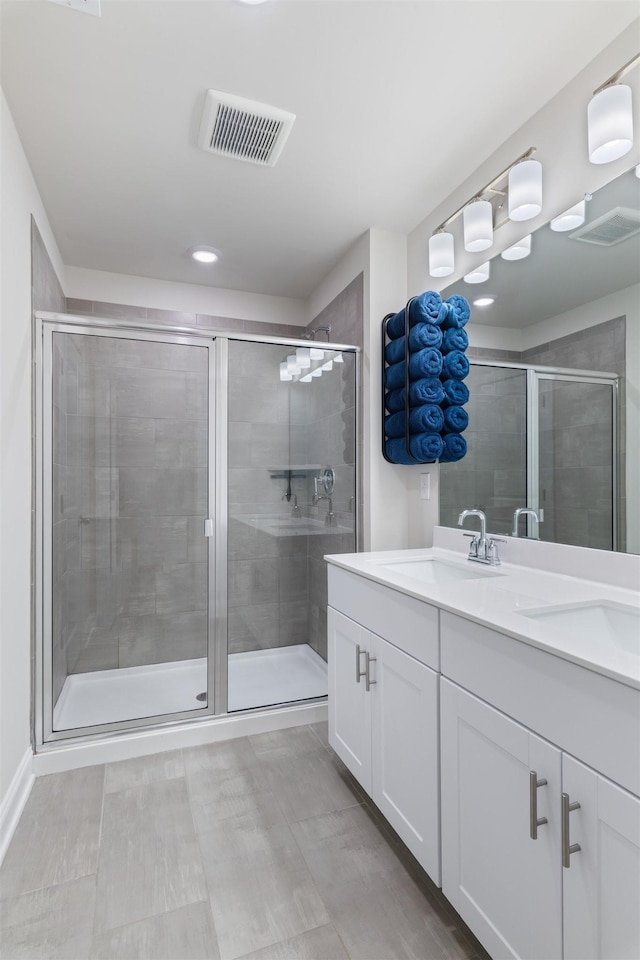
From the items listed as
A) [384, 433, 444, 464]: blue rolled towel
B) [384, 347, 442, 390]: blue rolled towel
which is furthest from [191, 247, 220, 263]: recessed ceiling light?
[384, 433, 444, 464]: blue rolled towel

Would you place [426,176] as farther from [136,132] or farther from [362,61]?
[136,132]

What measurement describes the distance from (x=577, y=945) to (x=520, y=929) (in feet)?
0.53

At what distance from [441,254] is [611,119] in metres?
0.83

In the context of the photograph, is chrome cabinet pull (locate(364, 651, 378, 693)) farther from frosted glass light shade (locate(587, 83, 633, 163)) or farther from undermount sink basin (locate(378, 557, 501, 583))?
frosted glass light shade (locate(587, 83, 633, 163))

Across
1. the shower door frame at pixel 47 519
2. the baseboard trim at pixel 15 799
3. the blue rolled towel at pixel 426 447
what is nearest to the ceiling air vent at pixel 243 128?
the shower door frame at pixel 47 519

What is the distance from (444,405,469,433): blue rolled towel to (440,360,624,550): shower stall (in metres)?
0.03

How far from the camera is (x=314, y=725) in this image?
95.8 inches

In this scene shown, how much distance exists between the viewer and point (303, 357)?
8.57ft

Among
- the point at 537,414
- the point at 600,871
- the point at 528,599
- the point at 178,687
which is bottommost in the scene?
the point at 178,687

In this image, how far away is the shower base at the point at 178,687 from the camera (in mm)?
2312

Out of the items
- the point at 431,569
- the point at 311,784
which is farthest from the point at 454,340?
the point at 311,784

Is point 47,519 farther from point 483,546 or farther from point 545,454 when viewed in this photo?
point 545,454

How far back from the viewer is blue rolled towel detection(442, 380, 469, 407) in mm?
2088

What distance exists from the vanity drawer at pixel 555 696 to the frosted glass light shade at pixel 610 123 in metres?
1.38
